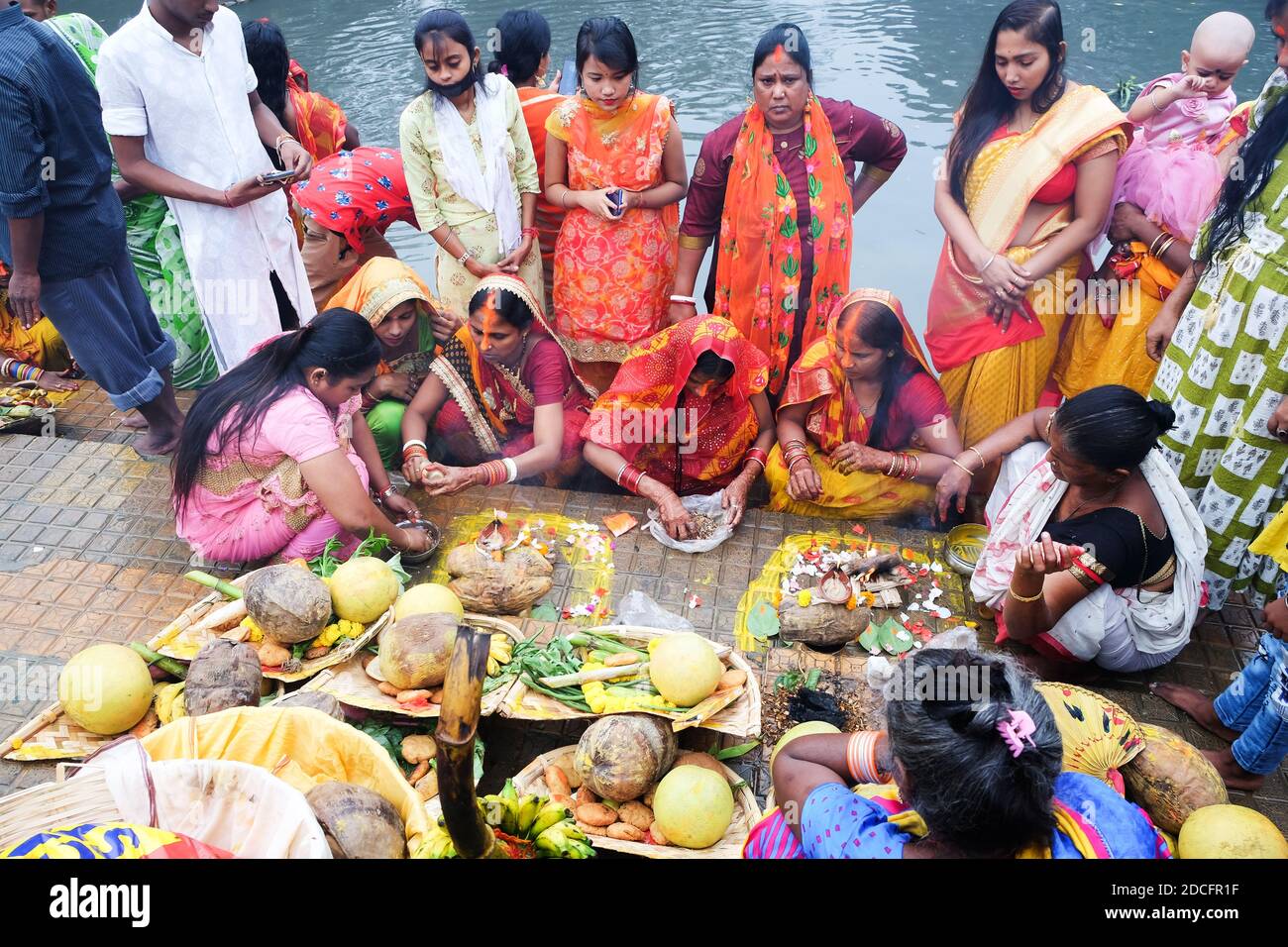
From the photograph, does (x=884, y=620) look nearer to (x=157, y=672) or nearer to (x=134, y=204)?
(x=157, y=672)

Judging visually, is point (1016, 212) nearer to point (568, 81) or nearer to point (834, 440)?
point (834, 440)

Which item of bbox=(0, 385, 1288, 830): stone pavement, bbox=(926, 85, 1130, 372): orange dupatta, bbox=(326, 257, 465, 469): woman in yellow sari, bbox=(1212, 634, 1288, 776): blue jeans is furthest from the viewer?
bbox=(326, 257, 465, 469): woman in yellow sari

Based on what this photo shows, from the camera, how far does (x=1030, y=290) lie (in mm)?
3922

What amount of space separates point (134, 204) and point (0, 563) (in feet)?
6.88

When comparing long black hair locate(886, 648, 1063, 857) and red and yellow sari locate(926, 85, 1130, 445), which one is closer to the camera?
long black hair locate(886, 648, 1063, 857)

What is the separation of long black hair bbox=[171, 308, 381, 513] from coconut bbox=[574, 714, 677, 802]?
5.55 ft

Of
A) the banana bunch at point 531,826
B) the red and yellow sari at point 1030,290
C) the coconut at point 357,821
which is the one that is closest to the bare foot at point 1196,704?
the red and yellow sari at point 1030,290

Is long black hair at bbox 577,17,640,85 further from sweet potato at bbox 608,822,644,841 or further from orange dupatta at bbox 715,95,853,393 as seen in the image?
sweet potato at bbox 608,822,644,841

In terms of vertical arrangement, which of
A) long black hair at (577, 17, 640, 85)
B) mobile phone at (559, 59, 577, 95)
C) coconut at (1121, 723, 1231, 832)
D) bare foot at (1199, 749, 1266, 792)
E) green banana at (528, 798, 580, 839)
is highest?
long black hair at (577, 17, 640, 85)

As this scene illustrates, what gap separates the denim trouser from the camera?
3.92 meters

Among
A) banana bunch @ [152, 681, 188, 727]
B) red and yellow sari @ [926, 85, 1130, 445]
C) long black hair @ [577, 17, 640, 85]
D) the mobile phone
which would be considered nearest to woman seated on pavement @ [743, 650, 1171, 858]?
banana bunch @ [152, 681, 188, 727]

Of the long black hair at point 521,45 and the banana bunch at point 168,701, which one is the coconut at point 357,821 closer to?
the banana bunch at point 168,701

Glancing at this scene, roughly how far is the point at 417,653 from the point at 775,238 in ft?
8.35

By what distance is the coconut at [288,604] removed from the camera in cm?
278
